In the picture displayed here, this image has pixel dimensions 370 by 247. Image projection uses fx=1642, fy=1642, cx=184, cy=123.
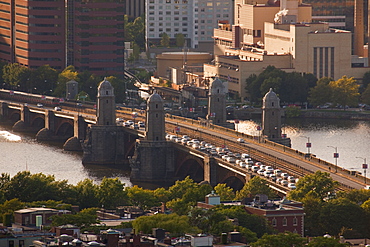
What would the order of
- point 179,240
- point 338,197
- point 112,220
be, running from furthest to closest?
point 338,197 → point 112,220 → point 179,240

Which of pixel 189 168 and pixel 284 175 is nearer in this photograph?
pixel 284 175

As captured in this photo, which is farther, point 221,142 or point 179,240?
point 221,142

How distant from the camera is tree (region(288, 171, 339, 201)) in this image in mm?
150375

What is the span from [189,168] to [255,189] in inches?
1628

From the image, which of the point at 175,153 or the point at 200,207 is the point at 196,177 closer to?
the point at 175,153

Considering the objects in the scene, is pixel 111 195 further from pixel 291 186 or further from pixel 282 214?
pixel 282 214

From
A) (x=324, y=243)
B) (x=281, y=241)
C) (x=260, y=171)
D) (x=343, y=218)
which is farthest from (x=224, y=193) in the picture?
(x=324, y=243)

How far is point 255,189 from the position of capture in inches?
6201

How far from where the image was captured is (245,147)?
192 m

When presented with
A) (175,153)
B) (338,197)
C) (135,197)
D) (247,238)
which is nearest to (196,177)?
(175,153)

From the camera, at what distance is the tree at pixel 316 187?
15038cm

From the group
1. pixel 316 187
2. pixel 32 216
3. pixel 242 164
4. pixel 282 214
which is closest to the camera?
pixel 32 216

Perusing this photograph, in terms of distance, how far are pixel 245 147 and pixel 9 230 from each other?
78.2 m

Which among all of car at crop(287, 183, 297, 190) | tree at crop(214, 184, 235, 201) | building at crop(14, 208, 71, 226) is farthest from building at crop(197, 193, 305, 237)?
car at crop(287, 183, 297, 190)
